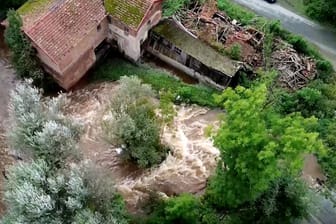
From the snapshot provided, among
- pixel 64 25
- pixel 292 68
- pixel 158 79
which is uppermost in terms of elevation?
pixel 292 68

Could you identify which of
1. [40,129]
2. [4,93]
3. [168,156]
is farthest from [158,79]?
[4,93]

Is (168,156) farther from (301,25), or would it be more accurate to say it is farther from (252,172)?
(301,25)

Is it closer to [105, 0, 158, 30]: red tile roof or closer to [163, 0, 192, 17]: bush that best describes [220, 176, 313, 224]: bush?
[105, 0, 158, 30]: red tile roof

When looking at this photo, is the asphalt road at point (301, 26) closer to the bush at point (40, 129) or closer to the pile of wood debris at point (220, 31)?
the pile of wood debris at point (220, 31)

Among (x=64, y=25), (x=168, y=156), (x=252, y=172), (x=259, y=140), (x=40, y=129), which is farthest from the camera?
(x=64, y=25)

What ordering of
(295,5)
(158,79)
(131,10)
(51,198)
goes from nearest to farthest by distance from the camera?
(51,198)
(131,10)
(158,79)
(295,5)

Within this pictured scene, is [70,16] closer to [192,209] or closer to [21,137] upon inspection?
[21,137]

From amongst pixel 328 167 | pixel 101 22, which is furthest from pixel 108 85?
pixel 328 167
